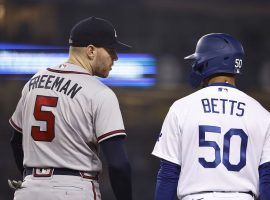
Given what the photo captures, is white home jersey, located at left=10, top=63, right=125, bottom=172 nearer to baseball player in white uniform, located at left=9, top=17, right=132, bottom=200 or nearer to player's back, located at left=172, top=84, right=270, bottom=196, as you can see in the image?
baseball player in white uniform, located at left=9, top=17, right=132, bottom=200

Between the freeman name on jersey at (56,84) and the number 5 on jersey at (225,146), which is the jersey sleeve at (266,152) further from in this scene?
the freeman name on jersey at (56,84)

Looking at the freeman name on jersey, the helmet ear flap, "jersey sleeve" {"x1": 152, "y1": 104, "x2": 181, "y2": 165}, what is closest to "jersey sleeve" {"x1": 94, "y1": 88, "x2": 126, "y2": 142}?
the freeman name on jersey

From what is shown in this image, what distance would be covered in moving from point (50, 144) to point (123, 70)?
7.27 metres

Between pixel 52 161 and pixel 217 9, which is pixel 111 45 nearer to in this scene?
pixel 52 161

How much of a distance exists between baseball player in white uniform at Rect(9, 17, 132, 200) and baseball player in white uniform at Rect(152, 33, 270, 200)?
226 mm

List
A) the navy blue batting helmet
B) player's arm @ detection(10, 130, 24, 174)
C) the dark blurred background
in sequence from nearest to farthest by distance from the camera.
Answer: the navy blue batting helmet < player's arm @ detection(10, 130, 24, 174) < the dark blurred background

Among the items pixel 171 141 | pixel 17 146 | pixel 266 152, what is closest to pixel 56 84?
pixel 17 146

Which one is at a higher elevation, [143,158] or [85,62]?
[85,62]

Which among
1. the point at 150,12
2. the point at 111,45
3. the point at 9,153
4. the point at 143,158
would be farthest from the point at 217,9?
the point at 111,45

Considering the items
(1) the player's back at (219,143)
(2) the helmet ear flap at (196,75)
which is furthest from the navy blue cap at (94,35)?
(1) the player's back at (219,143)

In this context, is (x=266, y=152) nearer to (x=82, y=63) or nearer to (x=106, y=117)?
(x=106, y=117)

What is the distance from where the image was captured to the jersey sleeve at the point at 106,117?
4035 millimetres

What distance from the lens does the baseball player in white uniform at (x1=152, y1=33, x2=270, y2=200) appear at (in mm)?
3838

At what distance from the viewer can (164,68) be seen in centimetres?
1140
